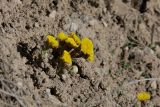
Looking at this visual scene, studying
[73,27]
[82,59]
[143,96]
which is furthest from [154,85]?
[73,27]

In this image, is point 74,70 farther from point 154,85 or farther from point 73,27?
point 154,85

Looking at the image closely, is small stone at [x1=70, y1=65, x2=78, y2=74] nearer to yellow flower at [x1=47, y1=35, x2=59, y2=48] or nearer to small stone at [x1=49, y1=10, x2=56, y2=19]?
yellow flower at [x1=47, y1=35, x2=59, y2=48]

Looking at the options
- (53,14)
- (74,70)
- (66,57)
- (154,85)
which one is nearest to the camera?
(66,57)

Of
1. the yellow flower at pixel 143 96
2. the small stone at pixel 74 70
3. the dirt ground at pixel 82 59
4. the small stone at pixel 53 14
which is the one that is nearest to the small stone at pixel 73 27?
the dirt ground at pixel 82 59

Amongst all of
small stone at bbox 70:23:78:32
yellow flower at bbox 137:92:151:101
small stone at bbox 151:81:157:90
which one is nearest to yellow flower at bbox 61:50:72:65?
small stone at bbox 70:23:78:32

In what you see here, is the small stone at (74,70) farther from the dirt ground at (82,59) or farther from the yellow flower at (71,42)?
the yellow flower at (71,42)

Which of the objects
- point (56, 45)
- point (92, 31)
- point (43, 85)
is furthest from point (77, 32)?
point (43, 85)
